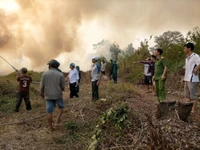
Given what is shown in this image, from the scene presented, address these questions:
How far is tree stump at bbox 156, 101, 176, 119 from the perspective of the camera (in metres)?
5.26

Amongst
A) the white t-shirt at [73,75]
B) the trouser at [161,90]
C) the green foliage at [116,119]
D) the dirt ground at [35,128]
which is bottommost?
the dirt ground at [35,128]

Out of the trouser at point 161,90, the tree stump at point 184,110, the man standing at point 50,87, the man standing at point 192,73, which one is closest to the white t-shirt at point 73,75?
the man standing at point 50,87

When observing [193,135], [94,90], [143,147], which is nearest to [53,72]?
[94,90]

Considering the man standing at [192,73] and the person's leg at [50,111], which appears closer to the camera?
the man standing at [192,73]

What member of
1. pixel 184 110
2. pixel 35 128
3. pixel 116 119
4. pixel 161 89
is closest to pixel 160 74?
pixel 161 89

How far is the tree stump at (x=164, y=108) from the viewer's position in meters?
5.26

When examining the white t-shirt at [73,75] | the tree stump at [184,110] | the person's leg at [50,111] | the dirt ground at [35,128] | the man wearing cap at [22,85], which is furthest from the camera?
the white t-shirt at [73,75]

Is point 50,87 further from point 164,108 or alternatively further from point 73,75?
point 73,75

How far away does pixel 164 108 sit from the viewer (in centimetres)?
527

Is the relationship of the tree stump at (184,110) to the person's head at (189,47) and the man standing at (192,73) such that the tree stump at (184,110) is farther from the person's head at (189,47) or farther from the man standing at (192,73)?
the person's head at (189,47)

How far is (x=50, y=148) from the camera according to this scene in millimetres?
5340

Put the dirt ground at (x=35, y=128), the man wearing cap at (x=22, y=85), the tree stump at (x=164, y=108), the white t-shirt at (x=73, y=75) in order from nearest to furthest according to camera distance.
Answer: the tree stump at (x=164, y=108)
the dirt ground at (x=35, y=128)
the man wearing cap at (x=22, y=85)
the white t-shirt at (x=73, y=75)

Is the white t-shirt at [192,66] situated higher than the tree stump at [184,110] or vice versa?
the white t-shirt at [192,66]

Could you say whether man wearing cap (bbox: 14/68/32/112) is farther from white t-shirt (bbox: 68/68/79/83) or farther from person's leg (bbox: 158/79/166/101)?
person's leg (bbox: 158/79/166/101)
